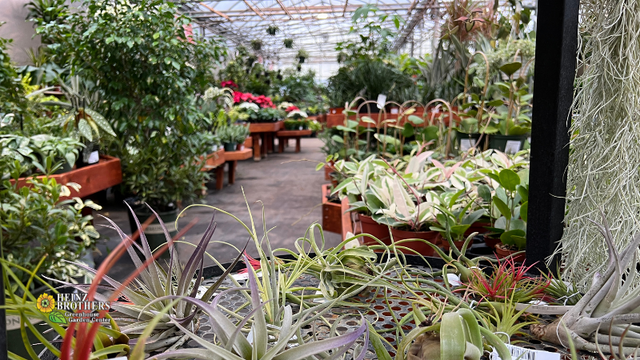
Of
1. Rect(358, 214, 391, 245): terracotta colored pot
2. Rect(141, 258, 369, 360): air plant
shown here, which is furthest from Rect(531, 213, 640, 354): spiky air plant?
Rect(358, 214, 391, 245): terracotta colored pot

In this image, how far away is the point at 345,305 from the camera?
643 millimetres

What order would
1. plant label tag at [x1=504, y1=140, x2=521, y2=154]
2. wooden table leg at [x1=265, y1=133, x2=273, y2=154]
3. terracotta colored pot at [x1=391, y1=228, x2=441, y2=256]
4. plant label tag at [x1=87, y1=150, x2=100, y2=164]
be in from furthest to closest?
1. wooden table leg at [x1=265, y1=133, x2=273, y2=154]
2. plant label tag at [x1=87, y1=150, x2=100, y2=164]
3. plant label tag at [x1=504, y1=140, x2=521, y2=154]
4. terracotta colored pot at [x1=391, y1=228, x2=441, y2=256]

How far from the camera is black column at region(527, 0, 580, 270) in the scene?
763 millimetres

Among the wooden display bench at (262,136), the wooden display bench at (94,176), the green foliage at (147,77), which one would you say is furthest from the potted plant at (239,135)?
the wooden display bench at (94,176)

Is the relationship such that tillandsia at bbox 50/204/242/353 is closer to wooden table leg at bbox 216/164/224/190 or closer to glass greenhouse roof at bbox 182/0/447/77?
wooden table leg at bbox 216/164/224/190

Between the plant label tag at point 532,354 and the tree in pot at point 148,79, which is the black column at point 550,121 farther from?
the tree in pot at point 148,79

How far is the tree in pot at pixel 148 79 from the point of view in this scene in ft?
8.33

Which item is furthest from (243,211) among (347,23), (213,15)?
(347,23)

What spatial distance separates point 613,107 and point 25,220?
1896mm

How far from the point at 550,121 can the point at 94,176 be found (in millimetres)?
2587

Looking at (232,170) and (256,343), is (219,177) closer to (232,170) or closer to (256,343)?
(232,170)

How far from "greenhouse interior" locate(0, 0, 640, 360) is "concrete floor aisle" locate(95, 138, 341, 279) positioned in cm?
5

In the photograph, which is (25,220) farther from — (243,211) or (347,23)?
(347,23)

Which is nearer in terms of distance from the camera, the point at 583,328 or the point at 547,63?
the point at 583,328
